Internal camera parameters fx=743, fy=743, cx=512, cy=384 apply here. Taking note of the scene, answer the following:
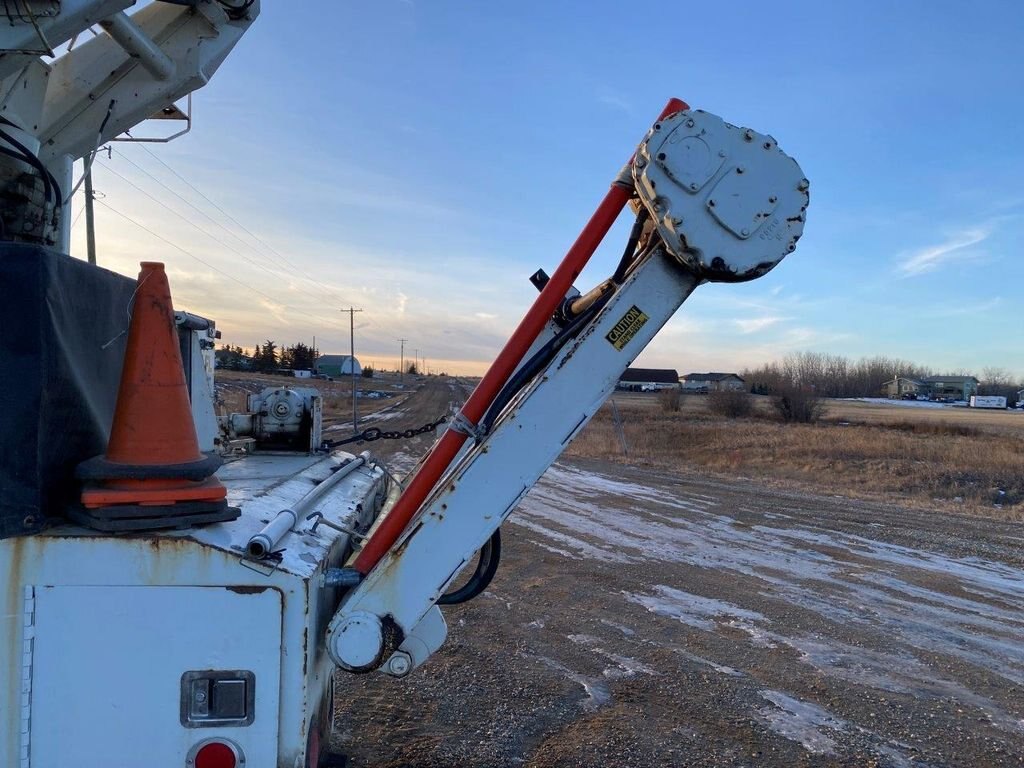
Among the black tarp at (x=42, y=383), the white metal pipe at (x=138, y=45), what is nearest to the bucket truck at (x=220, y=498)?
the black tarp at (x=42, y=383)

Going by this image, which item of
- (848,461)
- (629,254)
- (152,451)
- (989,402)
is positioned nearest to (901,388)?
(989,402)

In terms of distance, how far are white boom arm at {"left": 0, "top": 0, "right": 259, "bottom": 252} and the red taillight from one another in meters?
2.28

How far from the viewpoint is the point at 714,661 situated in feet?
17.9

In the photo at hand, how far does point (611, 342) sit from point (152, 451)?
137cm

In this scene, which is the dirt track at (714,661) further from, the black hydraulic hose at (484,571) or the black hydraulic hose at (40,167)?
the black hydraulic hose at (40,167)

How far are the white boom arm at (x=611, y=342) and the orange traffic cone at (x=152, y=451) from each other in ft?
1.78

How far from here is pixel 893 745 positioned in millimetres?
4371

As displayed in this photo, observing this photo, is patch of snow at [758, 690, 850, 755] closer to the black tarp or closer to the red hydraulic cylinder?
the red hydraulic cylinder

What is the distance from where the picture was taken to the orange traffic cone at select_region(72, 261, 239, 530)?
6.31ft

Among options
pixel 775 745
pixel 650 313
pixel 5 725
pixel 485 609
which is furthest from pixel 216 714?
pixel 485 609

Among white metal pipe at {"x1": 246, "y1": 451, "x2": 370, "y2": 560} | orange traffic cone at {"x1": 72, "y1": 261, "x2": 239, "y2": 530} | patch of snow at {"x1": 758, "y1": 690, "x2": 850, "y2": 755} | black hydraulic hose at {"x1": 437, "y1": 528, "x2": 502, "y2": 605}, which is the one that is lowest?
patch of snow at {"x1": 758, "y1": 690, "x2": 850, "y2": 755}

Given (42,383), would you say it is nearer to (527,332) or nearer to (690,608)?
(527,332)

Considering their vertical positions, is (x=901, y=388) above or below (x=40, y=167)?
above

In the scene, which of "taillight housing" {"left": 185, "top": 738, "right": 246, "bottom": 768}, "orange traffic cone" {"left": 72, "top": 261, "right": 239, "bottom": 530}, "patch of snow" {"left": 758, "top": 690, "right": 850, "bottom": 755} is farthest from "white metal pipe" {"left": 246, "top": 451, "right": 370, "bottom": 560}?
"patch of snow" {"left": 758, "top": 690, "right": 850, "bottom": 755}
